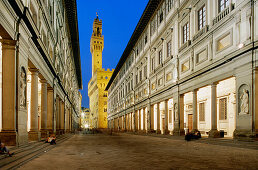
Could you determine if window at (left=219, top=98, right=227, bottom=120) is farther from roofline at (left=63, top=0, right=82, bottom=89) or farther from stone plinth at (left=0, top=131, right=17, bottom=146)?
roofline at (left=63, top=0, right=82, bottom=89)

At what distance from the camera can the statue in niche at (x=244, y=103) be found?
14.1 meters

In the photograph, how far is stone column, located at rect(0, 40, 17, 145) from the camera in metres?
10.8

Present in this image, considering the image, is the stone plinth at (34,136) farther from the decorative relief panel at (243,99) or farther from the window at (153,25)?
the window at (153,25)

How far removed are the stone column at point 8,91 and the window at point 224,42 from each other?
1394 centimetres

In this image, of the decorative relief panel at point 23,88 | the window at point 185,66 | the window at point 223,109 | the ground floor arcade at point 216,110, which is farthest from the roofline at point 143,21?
the decorative relief panel at point 23,88

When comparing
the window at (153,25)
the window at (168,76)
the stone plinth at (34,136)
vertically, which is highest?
the window at (153,25)

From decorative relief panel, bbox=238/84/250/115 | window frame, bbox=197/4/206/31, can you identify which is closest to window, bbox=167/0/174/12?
window frame, bbox=197/4/206/31

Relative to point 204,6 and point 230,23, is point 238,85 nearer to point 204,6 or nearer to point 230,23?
point 230,23

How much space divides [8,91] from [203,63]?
50.7ft

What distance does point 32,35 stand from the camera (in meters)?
14.4

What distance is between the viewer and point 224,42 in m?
17.3

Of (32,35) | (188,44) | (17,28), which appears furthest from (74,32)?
(17,28)

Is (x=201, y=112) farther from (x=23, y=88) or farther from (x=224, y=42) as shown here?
(x=23, y=88)

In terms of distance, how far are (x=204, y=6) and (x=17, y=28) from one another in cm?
1566
